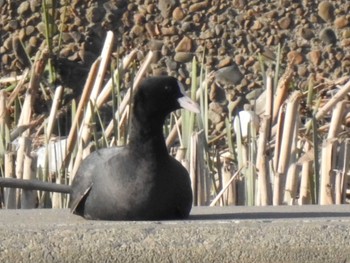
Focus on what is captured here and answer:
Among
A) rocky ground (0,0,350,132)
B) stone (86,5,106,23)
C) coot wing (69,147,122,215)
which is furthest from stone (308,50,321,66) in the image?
coot wing (69,147,122,215)

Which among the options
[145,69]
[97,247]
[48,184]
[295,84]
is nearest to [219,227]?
[97,247]

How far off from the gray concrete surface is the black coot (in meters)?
0.32

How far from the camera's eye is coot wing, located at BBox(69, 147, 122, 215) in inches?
162

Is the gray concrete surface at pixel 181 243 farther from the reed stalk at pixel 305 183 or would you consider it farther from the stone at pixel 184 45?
the stone at pixel 184 45

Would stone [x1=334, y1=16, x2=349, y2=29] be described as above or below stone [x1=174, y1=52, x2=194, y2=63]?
above

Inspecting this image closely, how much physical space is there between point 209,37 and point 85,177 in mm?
1884

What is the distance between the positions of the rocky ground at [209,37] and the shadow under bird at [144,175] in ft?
5.91

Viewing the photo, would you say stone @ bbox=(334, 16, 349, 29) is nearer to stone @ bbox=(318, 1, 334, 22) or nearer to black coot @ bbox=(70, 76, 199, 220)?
stone @ bbox=(318, 1, 334, 22)

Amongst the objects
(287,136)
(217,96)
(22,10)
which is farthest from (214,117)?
(287,136)

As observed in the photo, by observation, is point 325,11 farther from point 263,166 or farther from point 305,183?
point 263,166

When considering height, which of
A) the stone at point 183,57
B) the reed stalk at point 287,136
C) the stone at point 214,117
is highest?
the stone at point 183,57

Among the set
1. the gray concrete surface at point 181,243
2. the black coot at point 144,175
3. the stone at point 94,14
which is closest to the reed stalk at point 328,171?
the black coot at point 144,175

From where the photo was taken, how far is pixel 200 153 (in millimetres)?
4684

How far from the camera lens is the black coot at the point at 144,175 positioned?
3.98 m
